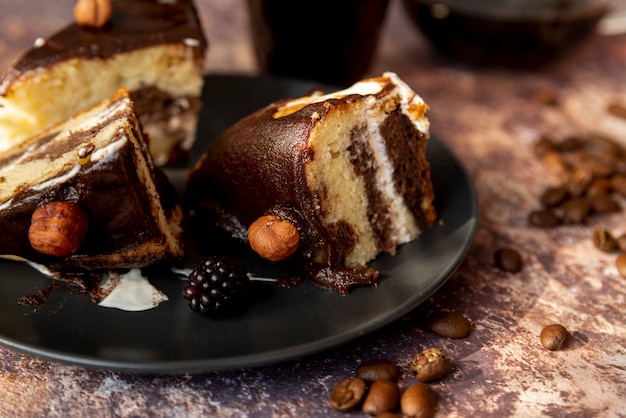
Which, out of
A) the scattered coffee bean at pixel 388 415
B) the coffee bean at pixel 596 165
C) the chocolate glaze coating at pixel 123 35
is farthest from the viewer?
the coffee bean at pixel 596 165

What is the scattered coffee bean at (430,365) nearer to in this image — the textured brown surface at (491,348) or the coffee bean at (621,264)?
the textured brown surface at (491,348)

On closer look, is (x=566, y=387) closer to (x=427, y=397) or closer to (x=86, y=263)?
(x=427, y=397)

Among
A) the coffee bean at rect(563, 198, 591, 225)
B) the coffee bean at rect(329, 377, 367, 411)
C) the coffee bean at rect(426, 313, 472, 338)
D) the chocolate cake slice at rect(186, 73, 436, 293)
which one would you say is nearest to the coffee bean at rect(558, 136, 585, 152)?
the coffee bean at rect(563, 198, 591, 225)

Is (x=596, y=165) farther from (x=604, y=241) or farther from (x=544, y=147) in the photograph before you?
(x=604, y=241)

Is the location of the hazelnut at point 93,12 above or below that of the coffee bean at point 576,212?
above

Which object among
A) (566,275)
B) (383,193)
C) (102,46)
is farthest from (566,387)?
(102,46)

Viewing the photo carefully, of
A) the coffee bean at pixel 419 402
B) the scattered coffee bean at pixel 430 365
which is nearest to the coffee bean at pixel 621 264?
the scattered coffee bean at pixel 430 365

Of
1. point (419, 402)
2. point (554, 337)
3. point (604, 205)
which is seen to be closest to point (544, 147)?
point (604, 205)

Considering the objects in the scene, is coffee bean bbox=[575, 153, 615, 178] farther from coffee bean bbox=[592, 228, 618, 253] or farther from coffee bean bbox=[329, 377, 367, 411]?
coffee bean bbox=[329, 377, 367, 411]
